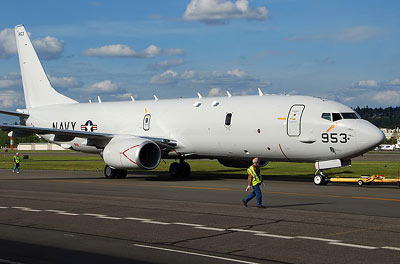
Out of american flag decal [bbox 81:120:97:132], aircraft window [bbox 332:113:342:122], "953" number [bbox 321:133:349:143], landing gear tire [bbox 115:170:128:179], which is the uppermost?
aircraft window [bbox 332:113:342:122]

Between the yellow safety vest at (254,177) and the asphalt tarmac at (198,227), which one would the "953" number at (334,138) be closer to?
the asphalt tarmac at (198,227)

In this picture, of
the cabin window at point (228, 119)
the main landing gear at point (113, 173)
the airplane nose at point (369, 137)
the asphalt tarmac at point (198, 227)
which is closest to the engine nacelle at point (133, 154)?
the main landing gear at point (113, 173)

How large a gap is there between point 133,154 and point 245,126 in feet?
19.8

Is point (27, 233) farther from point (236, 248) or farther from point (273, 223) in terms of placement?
point (273, 223)

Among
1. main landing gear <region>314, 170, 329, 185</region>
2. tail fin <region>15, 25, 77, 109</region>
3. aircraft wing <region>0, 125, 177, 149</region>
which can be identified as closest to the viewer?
main landing gear <region>314, 170, 329, 185</region>

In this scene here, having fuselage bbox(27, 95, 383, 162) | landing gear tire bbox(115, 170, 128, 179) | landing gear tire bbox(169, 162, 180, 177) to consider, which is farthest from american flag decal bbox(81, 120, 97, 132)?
landing gear tire bbox(169, 162, 180, 177)

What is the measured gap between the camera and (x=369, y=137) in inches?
988

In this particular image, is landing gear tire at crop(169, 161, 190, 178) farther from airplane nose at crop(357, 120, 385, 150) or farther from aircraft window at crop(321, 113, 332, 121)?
airplane nose at crop(357, 120, 385, 150)

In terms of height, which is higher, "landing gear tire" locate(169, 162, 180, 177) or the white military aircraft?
the white military aircraft

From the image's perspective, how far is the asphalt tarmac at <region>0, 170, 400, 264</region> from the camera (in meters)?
10.5

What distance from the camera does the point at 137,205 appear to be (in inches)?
736

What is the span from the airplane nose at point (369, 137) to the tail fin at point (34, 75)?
2255 centimetres

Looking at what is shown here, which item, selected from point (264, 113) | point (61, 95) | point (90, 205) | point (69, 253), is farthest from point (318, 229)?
point (61, 95)

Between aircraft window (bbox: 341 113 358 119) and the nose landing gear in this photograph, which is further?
the nose landing gear
